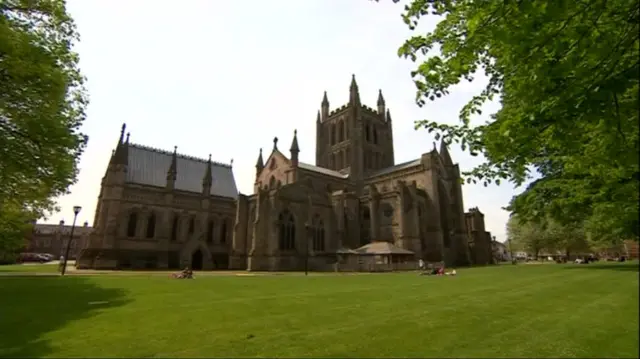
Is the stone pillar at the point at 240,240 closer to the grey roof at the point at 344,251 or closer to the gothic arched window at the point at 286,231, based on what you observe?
the gothic arched window at the point at 286,231

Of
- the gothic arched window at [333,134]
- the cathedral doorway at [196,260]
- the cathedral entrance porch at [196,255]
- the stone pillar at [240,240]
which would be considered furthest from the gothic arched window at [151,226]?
the gothic arched window at [333,134]

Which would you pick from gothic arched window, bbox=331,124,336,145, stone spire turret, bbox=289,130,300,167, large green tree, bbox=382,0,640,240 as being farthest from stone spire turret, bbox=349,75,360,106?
large green tree, bbox=382,0,640,240

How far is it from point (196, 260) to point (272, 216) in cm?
1435

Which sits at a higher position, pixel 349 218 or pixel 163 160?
pixel 163 160

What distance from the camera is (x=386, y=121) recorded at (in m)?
74.2

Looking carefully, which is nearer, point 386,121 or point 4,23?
point 4,23

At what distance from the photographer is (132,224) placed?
45.4m

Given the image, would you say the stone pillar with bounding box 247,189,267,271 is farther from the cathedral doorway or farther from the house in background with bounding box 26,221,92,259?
the house in background with bounding box 26,221,92,259

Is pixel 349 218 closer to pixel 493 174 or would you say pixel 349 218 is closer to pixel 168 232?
pixel 168 232

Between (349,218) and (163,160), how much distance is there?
33.0m

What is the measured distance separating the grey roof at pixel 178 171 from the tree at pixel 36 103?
3682 centimetres

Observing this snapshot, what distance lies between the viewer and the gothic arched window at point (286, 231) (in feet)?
140

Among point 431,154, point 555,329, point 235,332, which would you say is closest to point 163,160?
point 431,154

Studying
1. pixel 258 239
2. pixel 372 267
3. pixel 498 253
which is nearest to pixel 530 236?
pixel 372 267
